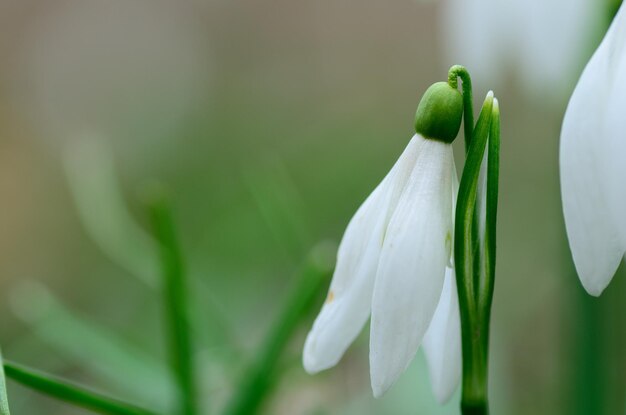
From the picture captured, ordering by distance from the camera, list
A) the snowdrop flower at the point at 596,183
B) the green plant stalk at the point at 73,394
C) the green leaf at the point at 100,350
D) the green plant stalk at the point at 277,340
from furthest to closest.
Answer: the green leaf at the point at 100,350
the green plant stalk at the point at 277,340
the green plant stalk at the point at 73,394
the snowdrop flower at the point at 596,183

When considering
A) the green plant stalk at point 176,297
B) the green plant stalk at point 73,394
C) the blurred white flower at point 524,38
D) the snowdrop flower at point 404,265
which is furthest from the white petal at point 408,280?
the blurred white flower at point 524,38

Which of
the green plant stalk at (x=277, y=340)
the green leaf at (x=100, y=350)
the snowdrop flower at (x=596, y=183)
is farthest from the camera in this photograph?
the green leaf at (x=100, y=350)

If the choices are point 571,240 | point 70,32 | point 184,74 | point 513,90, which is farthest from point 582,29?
point 70,32

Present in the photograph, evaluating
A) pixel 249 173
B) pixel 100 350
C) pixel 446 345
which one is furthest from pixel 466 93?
pixel 249 173

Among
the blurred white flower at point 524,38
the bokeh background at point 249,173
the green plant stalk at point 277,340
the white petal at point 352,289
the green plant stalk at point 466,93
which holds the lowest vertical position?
the bokeh background at point 249,173

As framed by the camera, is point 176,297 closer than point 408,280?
No

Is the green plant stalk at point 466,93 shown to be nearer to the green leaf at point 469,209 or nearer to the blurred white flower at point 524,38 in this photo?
the green leaf at point 469,209

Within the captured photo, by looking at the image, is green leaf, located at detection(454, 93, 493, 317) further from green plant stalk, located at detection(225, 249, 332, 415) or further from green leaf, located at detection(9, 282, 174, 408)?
green leaf, located at detection(9, 282, 174, 408)

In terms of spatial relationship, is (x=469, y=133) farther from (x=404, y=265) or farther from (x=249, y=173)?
(x=249, y=173)
